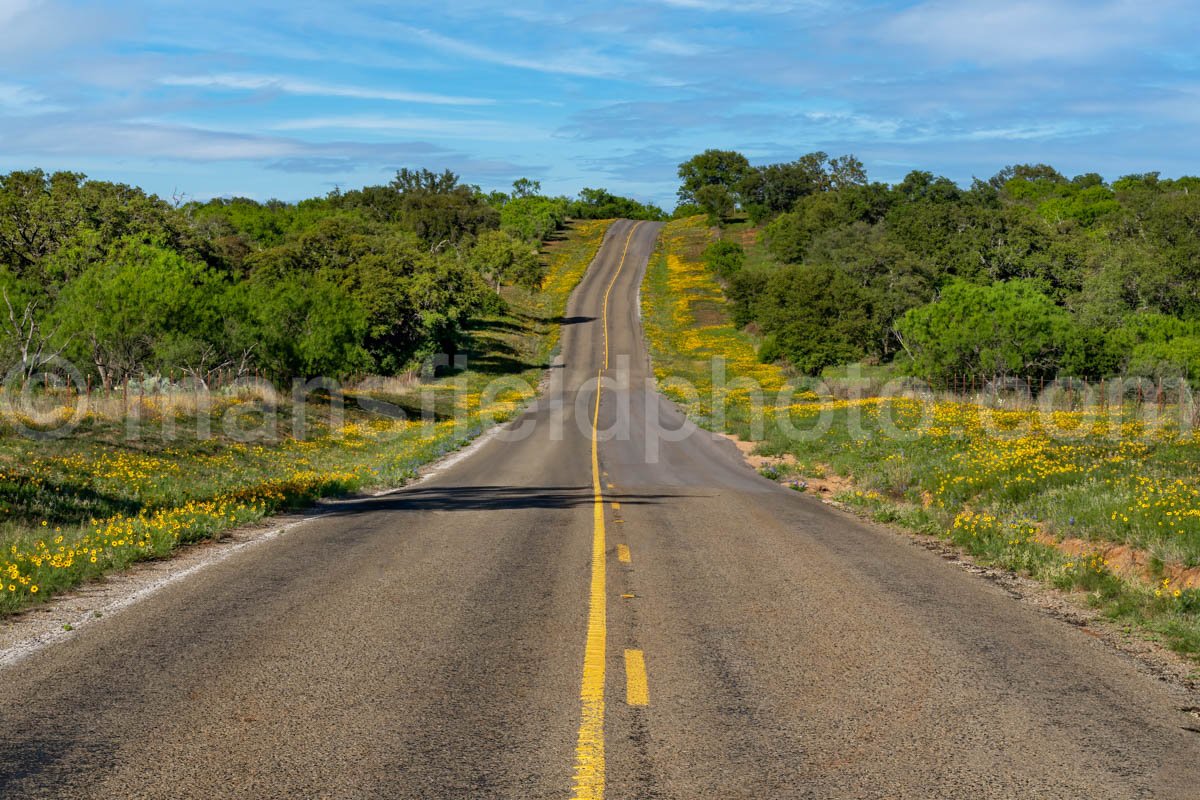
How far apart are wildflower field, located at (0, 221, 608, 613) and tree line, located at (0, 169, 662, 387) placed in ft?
11.7

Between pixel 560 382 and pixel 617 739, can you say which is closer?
pixel 617 739

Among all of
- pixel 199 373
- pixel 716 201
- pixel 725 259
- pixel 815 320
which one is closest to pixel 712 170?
pixel 716 201

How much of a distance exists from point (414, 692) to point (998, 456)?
50.1ft

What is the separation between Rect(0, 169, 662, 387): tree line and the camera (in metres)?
35.1

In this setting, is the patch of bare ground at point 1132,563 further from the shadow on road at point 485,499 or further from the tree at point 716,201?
the tree at point 716,201

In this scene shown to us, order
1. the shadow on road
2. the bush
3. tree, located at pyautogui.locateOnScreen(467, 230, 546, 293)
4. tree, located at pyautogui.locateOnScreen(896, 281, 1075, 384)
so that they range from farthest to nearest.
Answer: the bush
tree, located at pyautogui.locateOnScreen(467, 230, 546, 293)
tree, located at pyautogui.locateOnScreen(896, 281, 1075, 384)
the shadow on road

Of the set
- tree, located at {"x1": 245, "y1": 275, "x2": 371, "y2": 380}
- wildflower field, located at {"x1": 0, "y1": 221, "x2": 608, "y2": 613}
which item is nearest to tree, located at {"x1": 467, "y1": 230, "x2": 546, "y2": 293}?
wildflower field, located at {"x1": 0, "y1": 221, "x2": 608, "y2": 613}

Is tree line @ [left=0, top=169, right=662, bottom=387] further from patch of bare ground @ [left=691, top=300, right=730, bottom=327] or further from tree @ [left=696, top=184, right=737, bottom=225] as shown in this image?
tree @ [left=696, top=184, right=737, bottom=225]

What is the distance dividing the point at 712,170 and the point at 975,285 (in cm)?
11408

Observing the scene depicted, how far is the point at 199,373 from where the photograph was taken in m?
38.2

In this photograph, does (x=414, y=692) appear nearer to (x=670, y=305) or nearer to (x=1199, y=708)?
(x=1199, y=708)

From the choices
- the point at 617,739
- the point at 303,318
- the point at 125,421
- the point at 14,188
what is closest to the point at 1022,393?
the point at 303,318

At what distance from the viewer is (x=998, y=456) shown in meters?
18.6

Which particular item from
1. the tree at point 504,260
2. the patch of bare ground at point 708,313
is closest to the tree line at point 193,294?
the tree at point 504,260
